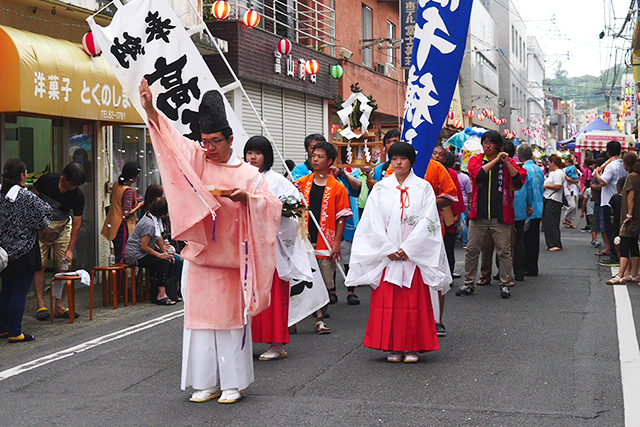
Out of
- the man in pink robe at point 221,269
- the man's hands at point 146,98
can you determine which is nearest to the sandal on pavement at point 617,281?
the man in pink robe at point 221,269

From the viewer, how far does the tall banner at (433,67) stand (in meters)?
7.35

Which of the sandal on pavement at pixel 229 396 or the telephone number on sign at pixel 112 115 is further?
the telephone number on sign at pixel 112 115

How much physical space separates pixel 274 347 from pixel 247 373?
1.29 metres

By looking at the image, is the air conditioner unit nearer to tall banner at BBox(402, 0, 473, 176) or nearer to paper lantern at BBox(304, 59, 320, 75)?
paper lantern at BBox(304, 59, 320, 75)

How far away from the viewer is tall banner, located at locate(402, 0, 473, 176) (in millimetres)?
7352

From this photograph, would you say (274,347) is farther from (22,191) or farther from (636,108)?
(636,108)

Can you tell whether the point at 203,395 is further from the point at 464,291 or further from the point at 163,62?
the point at 464,291

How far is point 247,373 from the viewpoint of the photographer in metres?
5.20

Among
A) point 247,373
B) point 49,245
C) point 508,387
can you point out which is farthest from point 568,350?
point 49,245

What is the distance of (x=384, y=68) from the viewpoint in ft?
86.0

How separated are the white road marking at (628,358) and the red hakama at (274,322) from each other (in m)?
2.71

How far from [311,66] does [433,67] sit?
1207 cm

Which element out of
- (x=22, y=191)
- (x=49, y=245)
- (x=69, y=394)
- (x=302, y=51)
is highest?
(x=302, y=51)

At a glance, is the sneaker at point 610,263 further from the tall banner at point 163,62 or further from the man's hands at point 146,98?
the man's hands at point 146,98
